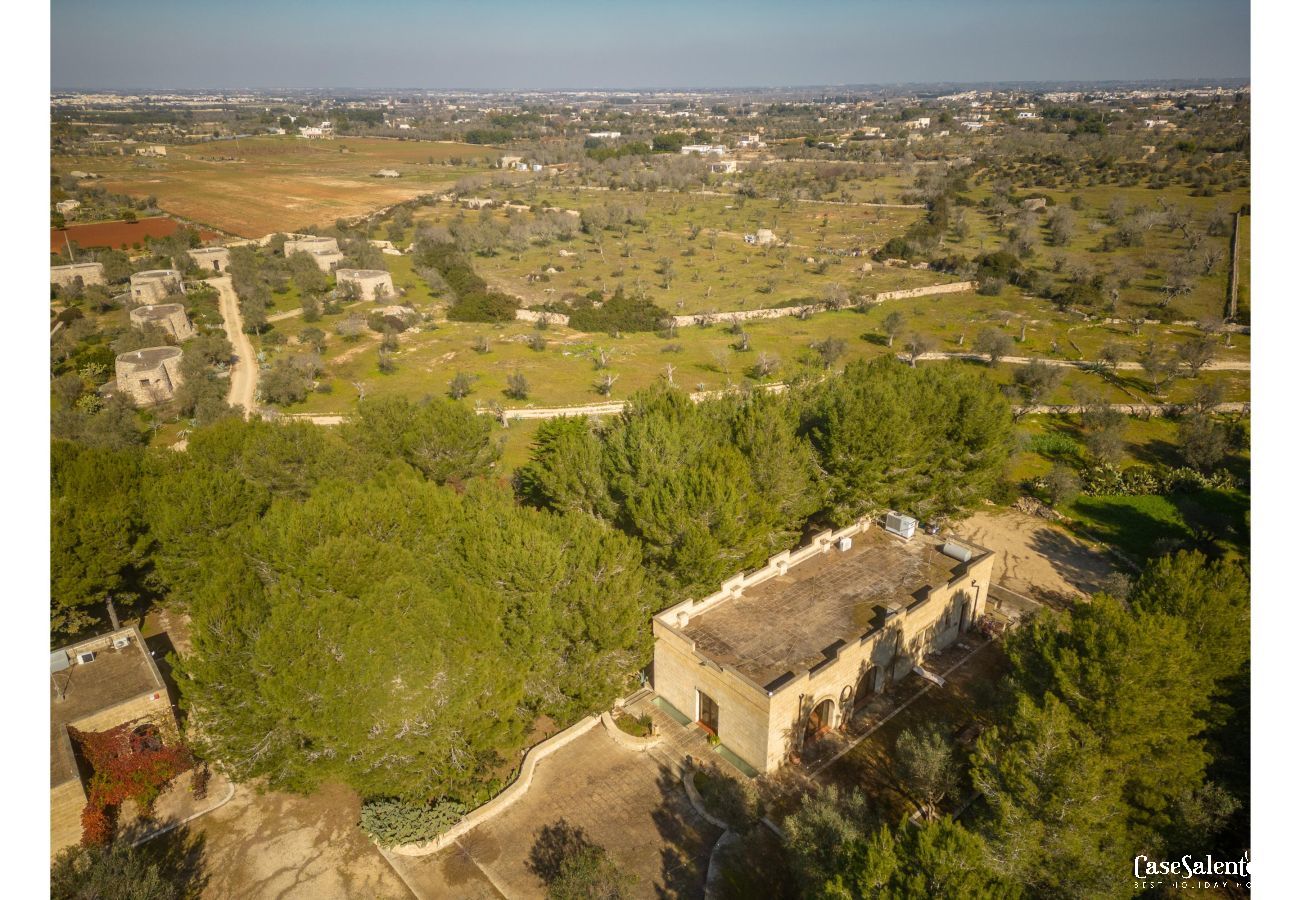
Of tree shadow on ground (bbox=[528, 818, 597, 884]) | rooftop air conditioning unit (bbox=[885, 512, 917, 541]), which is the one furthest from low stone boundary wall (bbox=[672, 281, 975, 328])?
tree shadow on ground (bbox=[528, 818, 597, 884])

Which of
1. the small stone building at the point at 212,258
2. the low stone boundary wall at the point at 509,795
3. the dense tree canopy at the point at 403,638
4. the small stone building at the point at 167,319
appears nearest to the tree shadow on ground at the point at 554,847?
the low stone boundary wall at the point at 509,795

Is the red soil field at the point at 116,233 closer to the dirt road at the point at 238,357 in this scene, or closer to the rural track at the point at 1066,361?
the dirt road at the point at 238,357

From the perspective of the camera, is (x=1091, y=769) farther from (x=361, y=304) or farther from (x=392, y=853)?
(x=361, y=304)

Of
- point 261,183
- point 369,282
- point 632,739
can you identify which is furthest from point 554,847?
point 261,183

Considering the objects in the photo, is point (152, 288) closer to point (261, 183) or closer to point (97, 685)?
point (97, 685)

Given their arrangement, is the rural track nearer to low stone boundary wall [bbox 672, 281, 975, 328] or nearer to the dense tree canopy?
low stone boundary wall [bbox 672, 281, 975, 328]

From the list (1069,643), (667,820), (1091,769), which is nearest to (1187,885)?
(1091,769)
